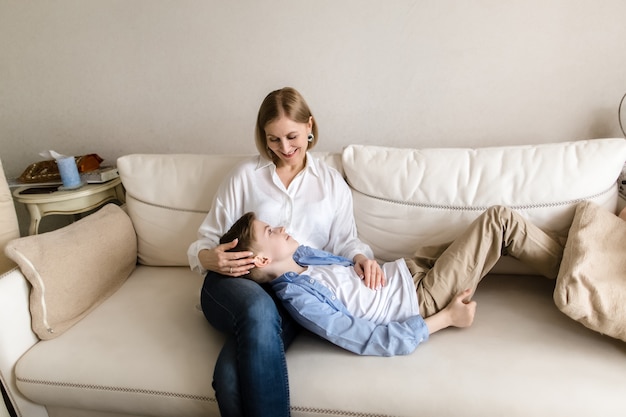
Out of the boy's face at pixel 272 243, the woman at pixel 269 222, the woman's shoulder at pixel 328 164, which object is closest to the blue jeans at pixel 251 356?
the woman at pixel 269 222

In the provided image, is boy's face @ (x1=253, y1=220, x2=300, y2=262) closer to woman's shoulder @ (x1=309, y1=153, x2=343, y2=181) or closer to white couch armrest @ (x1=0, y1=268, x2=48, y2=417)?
woman's shoulder @ (x1=309, y1=153, x2=343, y2=181)

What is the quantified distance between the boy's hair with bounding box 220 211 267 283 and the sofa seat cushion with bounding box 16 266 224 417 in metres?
0.22

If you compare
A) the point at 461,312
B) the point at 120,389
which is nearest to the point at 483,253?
the point at 461,312

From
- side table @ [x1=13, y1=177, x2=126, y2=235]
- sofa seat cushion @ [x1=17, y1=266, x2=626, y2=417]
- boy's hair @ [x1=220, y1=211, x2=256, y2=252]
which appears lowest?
sofa seat cushion @ [x1=17, y1=266, x2=626, y2=417]

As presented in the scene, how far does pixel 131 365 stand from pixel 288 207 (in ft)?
2.35

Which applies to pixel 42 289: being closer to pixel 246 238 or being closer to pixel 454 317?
pixel 246 238

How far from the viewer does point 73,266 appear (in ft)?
4.99

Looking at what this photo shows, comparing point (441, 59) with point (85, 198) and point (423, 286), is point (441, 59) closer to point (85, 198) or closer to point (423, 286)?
point (423, 286)

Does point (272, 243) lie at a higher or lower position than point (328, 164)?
lower

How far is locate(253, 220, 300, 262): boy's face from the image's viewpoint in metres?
1.37

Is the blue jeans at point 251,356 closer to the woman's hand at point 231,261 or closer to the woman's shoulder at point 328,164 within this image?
the woman's hand at point 231,261

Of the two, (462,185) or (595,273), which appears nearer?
(595,273)

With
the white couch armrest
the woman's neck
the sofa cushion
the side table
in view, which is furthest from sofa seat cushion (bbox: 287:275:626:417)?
the side table

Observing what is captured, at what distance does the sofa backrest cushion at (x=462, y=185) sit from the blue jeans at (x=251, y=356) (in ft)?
1.92
